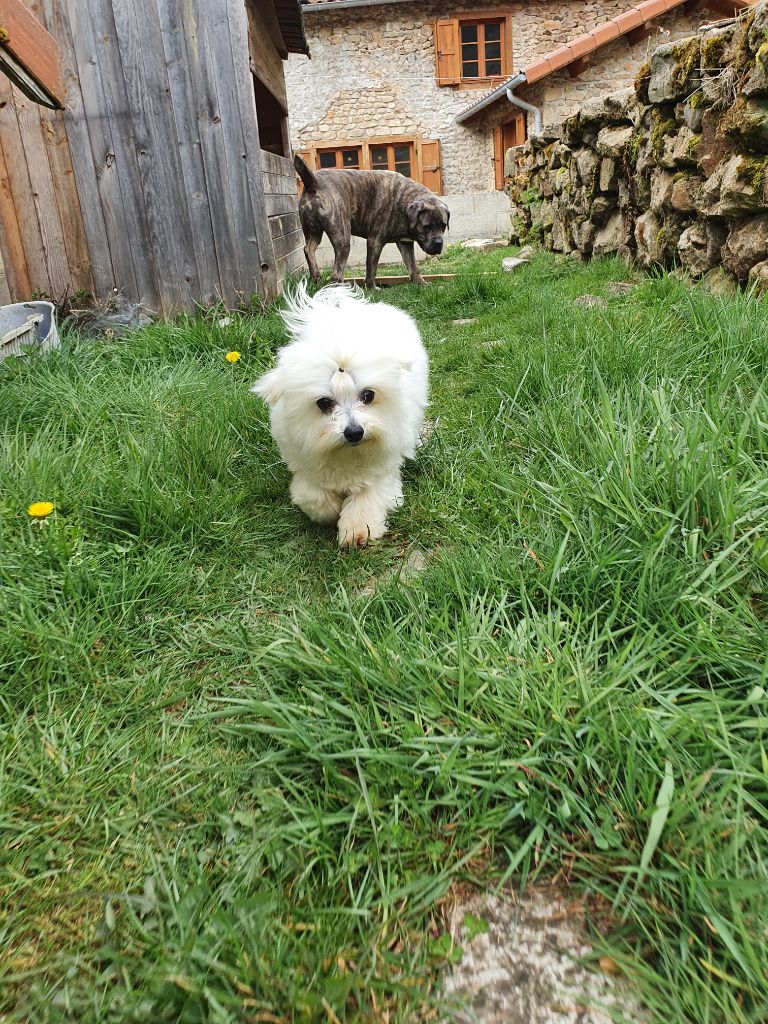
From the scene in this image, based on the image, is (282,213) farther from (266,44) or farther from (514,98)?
(514,98)

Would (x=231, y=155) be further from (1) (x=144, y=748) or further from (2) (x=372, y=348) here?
(1) (x=144, y=748)

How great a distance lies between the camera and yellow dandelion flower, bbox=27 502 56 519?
7.47ft

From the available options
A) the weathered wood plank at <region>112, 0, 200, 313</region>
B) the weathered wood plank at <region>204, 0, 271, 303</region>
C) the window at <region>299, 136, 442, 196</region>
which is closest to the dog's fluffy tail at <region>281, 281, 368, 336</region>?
the weathered wood plank at <region>204, 0, 271, 303</region>

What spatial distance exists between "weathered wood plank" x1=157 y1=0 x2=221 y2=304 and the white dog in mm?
3066

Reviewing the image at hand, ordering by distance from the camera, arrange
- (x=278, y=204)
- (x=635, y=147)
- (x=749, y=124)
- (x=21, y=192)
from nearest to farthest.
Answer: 1. (x=749, y=124)
2. (x=21, y=192)
3. (x=635, y=147)
4. (x=278, y=204)

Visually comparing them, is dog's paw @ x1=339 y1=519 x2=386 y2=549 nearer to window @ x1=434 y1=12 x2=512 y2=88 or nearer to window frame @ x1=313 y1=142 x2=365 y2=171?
window frame @ x1=313 y1=142 x2=365 y2=171

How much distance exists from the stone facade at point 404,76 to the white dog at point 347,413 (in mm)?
18475

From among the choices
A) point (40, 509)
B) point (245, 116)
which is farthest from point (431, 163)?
point (40, 509)

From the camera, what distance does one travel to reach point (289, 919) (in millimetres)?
1156

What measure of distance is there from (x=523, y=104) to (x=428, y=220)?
10.2m

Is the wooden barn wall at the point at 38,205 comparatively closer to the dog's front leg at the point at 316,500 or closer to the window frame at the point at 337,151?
the dog's front leg at the point at 316,500

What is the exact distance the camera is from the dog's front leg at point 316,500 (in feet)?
8.56

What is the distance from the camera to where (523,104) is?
15578 millimetres

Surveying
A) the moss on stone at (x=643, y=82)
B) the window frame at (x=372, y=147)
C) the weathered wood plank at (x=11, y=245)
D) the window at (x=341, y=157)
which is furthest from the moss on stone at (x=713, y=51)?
the window at (x=341, y=157)
